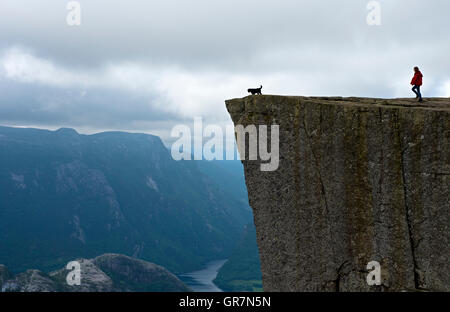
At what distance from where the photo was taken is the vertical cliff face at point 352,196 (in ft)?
58.4

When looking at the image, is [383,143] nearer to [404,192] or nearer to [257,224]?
[404,192]

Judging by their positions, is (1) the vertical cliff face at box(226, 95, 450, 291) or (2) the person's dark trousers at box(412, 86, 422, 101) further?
(2) the person's dark trousers at box(412, 86, 422, 101)

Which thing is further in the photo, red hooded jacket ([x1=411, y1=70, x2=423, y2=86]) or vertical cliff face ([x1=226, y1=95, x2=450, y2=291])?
red hooded jacket ([x1=411, y1=70, x2=423, y2=86])

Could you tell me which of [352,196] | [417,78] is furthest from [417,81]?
[352,196]

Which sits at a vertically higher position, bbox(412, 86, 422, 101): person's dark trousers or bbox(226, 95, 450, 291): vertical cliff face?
bbox(412, 86, 422, 101): person's dark trousers

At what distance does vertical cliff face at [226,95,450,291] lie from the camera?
17812 mm

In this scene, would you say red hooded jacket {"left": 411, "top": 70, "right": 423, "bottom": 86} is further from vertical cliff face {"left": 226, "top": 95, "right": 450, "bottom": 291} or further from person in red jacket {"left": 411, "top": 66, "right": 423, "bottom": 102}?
vertical cliff face {"left": 226, "top": 95, "right": 450, "bottom": 291}

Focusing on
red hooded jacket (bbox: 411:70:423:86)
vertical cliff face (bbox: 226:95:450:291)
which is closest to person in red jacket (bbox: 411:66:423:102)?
red hooded jacket (bbox: 411:70:423:86)

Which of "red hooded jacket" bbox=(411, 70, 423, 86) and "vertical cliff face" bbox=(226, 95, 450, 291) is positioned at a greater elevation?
"red hooded jacket" bbox=(411, 70, 423, 86)

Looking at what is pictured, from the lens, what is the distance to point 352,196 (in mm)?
18578

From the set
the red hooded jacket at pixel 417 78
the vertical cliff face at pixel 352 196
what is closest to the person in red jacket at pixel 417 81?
the red hooded jacket at pixel 417 78

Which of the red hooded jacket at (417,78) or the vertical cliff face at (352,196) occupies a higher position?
the red hooded jacket at (417,78)

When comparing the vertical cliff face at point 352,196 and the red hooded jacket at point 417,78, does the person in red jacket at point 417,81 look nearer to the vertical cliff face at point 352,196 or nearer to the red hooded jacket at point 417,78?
the red hooded jacket at point 417,78
